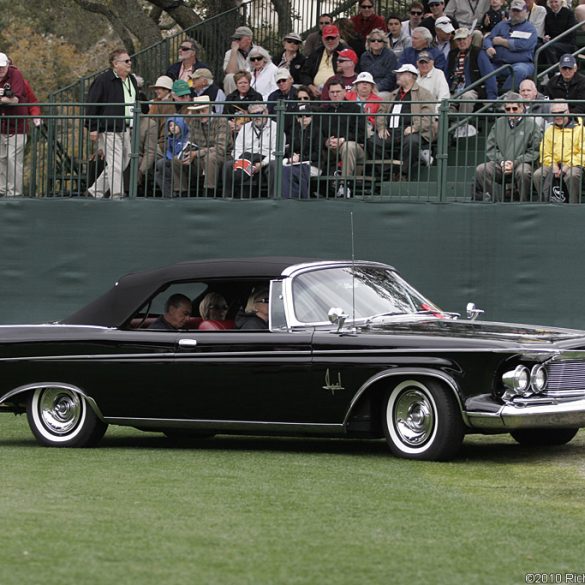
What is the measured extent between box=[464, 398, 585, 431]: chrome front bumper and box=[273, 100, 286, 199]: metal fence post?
7095 mm

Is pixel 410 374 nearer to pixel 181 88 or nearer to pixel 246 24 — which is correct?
pixel 181 88

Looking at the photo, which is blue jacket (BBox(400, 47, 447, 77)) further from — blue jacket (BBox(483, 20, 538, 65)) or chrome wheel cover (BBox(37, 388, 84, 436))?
chrome wheel cover (BBox(37, 388, 84, 436))

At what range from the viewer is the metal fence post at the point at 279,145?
16094mm

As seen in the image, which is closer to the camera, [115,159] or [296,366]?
[296,366]

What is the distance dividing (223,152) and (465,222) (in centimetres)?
293

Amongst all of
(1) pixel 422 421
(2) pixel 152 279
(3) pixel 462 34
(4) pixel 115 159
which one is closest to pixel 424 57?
(3) pixel 462 34

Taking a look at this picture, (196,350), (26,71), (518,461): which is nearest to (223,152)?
(196,350)

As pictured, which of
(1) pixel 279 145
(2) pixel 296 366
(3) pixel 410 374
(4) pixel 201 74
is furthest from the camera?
(4) pixel 201 74

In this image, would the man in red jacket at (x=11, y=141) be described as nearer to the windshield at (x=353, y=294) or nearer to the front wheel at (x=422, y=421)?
the windshield at (x=353, y=294)

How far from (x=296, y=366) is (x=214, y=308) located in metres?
1.15

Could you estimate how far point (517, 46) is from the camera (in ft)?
61.7

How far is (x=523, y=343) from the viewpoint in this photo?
9.75 metres

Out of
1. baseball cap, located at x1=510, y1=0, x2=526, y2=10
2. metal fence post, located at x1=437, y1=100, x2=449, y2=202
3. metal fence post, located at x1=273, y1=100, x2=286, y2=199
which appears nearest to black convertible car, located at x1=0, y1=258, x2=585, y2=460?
metal fence post, located at x1=437, y1=100, x2=449, y2=202

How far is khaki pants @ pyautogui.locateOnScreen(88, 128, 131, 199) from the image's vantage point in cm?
1688
